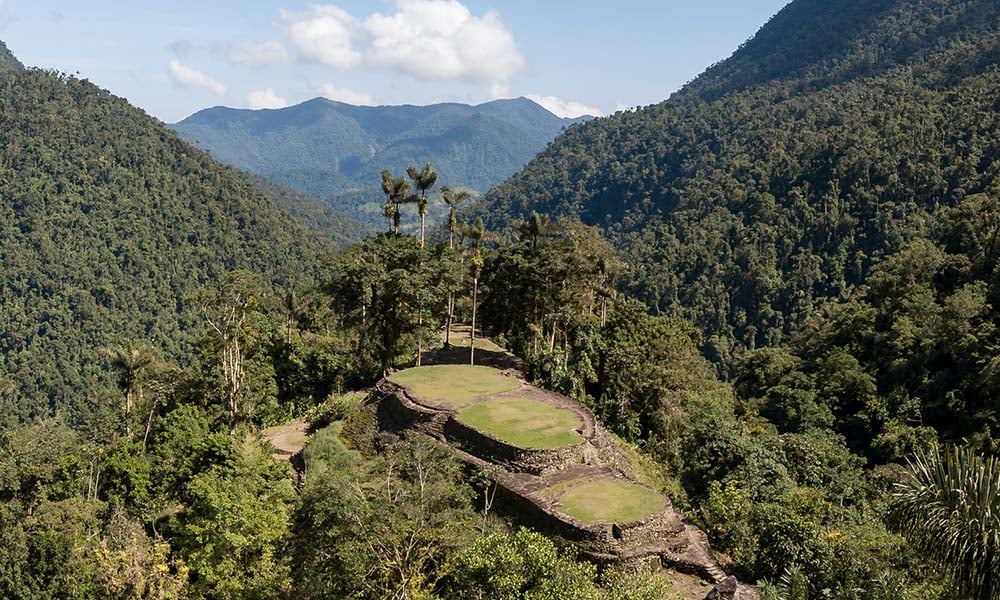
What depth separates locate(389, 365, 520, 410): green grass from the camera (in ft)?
83.2

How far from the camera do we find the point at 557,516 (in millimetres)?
18656

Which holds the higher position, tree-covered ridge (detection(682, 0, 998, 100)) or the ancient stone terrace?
tree-covered ridge (detection(682, 0, 998, 100))

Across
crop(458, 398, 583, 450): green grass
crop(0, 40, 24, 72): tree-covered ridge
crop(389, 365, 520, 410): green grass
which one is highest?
crop(0, 40, 24, 72): tree-covered ridge

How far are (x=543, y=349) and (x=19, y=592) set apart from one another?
874 inches

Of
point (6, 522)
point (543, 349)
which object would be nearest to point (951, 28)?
point (543, 349)

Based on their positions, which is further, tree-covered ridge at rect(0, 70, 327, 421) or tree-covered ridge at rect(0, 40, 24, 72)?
tree-covered ridge at rect(0, 40, 24, 72)

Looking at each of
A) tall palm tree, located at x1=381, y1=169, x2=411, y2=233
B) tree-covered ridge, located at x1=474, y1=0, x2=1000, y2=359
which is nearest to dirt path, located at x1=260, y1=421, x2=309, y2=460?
tall palm tree, located at x1=381, y1=169, x2=411, y2=233

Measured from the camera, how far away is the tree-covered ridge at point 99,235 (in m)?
80.6

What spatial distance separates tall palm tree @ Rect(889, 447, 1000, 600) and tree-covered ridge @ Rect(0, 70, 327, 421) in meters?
79.9

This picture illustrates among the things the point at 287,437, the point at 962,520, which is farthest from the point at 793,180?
the point at 962,520

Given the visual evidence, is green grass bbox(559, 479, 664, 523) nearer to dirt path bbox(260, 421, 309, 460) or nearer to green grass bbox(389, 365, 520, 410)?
green grass bbox(389, 365, 520, 410)

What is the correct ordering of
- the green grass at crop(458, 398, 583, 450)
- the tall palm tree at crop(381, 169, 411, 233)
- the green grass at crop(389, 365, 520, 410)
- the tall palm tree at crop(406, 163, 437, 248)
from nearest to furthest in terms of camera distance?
the green grass at crop(458, 398, 583, 450) < the green grass at crop(389, 365, 520, 410) < the tall palm tree at crop(406, 163, 437, 248) < the tall palm tree at crop(381, 169, 411, 233)

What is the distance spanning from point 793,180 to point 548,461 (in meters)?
83.7

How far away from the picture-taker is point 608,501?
62.8 ft
